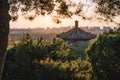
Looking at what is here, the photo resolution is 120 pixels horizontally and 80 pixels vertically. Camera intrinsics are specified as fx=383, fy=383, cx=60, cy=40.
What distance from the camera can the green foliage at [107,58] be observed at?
49.7 ft

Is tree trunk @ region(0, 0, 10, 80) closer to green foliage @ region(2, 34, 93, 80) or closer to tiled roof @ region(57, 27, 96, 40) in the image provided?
green foliage @ region(2, 34, 93, 80)

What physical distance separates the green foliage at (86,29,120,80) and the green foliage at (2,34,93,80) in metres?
0.44

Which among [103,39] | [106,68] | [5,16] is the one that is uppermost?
[5,16]

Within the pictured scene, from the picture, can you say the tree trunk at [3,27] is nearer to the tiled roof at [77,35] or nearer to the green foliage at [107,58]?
the green foliage at [107,58]

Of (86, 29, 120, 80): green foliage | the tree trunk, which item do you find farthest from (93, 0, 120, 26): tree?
(86, 29, 120, 80): green foliage

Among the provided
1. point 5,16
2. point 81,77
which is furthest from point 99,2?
point 81,77

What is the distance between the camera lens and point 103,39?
1602 cm

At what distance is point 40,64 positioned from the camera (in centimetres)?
1396

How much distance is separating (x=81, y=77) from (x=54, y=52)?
2.96 m

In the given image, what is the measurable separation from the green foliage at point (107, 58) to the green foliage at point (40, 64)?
1.43 feet

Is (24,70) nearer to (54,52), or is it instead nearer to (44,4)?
(54,52)

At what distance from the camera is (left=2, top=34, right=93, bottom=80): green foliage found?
13.4 m

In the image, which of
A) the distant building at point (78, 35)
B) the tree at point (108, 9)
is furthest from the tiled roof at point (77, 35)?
the tree at point (108, 9)

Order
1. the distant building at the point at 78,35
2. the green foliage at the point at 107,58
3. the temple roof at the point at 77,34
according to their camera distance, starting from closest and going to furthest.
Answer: the green foliage at the point at 107,58, the temple roof at the point at 77,34, the distant building at the point at 78,35
